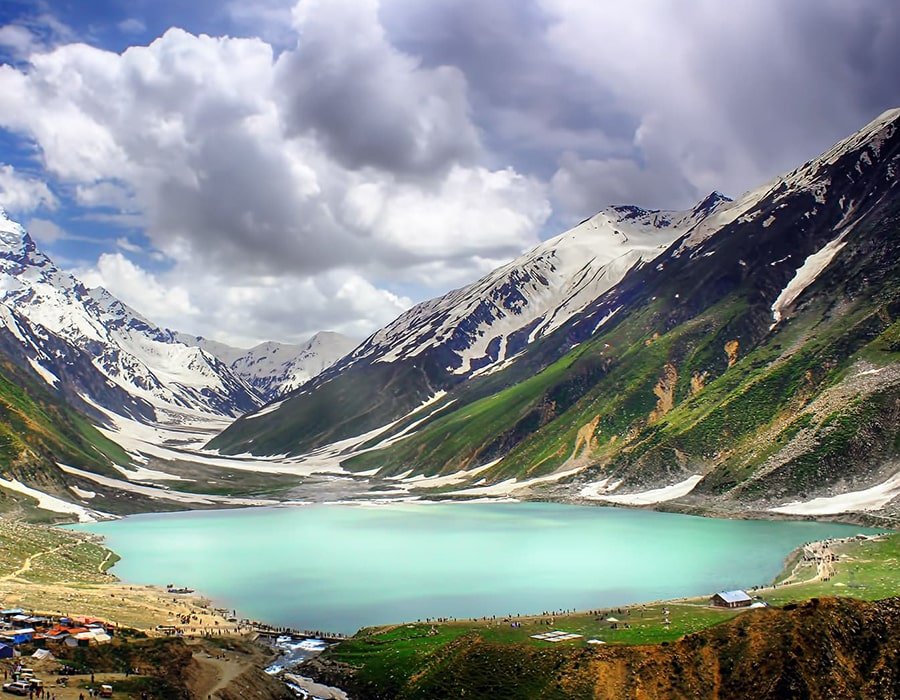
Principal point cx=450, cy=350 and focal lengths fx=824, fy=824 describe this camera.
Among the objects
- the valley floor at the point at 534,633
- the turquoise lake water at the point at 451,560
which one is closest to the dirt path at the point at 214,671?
the valley floor at the point at 534,633

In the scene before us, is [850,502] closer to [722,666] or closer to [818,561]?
[818,561]

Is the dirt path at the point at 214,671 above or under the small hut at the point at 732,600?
under

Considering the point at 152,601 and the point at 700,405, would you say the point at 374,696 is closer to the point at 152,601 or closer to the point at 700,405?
the point at 152,601

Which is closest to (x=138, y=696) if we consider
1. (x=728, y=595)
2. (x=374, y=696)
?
(x=374, y=696)

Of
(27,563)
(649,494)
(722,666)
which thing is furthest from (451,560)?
(649,494)

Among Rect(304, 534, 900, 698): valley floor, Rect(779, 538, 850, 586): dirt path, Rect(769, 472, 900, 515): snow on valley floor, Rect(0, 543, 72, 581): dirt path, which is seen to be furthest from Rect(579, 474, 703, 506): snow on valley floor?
Rect(0, 543, 72, 581): dirt path

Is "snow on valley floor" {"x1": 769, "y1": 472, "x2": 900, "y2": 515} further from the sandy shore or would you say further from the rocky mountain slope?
the sandy shore

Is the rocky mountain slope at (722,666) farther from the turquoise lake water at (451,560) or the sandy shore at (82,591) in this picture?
the sandy shore at (82,591)

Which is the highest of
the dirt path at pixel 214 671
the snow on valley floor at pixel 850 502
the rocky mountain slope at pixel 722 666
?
the snow on valley floor at pixel 850 502
